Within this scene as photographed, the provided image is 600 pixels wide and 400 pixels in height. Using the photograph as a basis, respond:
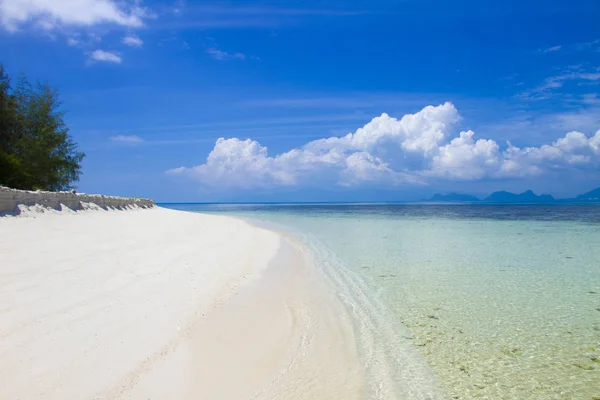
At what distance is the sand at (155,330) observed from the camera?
419cm

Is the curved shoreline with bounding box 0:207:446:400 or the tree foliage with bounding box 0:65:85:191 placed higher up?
the tree foliage with bounding box 0:65:85:191

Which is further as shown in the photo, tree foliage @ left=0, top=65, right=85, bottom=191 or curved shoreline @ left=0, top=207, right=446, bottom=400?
tree foliage @ left=0, top=65, right=85, bottom=191

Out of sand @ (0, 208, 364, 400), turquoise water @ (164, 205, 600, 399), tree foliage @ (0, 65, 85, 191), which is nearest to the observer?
sand @ (0, 208, 364, 400)

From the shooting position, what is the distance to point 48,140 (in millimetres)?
29094

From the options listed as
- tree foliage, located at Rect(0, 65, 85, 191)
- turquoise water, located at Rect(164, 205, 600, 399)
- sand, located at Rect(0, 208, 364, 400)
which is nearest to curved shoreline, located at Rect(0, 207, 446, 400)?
sand, located at Rect(0, 208, 364, 400)

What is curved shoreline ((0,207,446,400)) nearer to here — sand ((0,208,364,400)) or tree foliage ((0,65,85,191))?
sand ((0,208,364,400))

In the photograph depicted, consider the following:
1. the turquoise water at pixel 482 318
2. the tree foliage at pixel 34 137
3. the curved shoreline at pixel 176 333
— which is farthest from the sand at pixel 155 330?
the tree foliage at pixel 34 137

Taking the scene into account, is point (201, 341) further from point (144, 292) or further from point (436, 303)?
point (436, 303)

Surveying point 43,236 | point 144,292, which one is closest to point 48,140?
point 43,236

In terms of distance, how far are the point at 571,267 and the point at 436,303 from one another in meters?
7.78

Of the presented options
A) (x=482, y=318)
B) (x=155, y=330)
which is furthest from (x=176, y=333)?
(x=482, y=318)

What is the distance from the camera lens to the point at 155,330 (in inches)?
220

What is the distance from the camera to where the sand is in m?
4.19

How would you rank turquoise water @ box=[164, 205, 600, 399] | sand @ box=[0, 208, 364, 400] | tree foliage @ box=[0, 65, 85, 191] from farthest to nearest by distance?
tree foliage @ box=[0, 65, 85, 191], turquoise water @ box=[164, 205, 600, 399], sand @ box=[0, 208, 364, 400]
